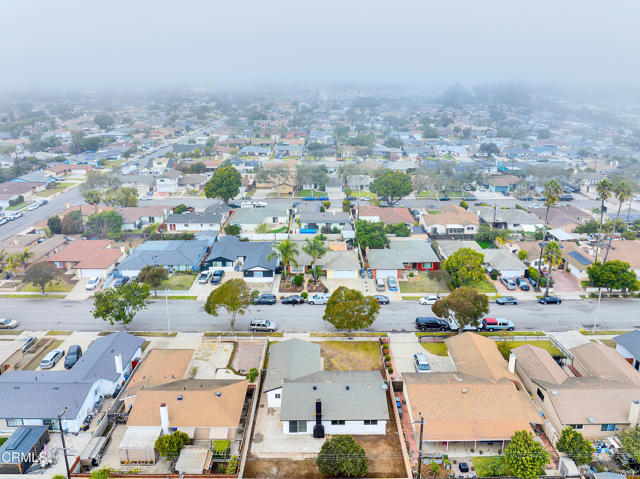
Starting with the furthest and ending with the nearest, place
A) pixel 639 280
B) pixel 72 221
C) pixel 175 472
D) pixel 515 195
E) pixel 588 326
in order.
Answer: pixel 515 195 → pixel 72 221 → pixel 639 280 → pixel 588 326 → pixel 175 472

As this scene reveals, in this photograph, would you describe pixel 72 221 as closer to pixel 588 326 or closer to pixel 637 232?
pixel 588 326

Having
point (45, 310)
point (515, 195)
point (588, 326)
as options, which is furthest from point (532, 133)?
point (45, 310)

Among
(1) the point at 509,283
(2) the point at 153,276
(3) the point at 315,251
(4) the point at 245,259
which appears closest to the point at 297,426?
(3) the point at 315,251

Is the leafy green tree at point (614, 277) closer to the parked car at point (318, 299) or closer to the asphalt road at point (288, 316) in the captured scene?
the asphalt road at point (288, 316)

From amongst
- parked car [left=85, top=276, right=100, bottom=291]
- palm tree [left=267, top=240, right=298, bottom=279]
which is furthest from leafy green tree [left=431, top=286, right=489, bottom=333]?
parked car [left=85, top=276, right=100, bottom=291]

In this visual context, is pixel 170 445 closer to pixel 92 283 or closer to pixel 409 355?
pixel 409 355
